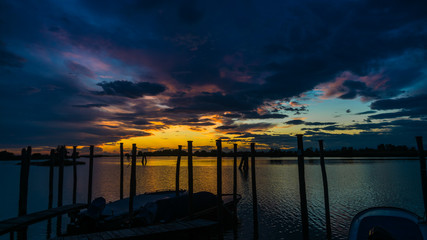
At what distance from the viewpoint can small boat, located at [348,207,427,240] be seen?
26.6ft

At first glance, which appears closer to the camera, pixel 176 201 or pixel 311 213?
pixel 176 201

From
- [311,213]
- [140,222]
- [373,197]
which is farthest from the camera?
[373,197]

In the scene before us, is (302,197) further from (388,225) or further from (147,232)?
(147,232)

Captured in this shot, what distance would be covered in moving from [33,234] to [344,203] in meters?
22.5

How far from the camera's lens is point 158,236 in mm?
10484

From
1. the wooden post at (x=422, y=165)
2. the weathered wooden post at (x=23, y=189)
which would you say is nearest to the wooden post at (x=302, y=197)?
the wooden post at (x=422, y=165)

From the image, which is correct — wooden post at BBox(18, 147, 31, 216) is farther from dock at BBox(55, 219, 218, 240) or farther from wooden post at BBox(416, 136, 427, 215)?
wooden post at BBox(416, 136, 427, 215)

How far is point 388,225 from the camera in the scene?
342 inches

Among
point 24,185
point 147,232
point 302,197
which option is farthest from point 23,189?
point 302,197

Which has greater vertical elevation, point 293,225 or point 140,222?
point 140,222

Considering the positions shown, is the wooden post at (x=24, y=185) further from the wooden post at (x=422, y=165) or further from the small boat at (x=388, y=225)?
the wooden post at (x=422, y=165)

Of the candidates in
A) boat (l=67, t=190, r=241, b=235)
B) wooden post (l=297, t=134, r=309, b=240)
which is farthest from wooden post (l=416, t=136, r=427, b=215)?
boat (l=67, t=190, r=241, b=235)

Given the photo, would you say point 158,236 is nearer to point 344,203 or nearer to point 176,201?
point 176,201

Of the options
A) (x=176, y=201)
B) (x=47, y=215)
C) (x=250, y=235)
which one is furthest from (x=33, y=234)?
(x=250, y=235)
